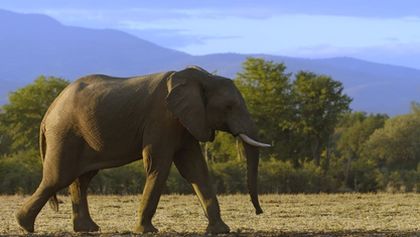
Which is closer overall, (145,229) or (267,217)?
(145,229)

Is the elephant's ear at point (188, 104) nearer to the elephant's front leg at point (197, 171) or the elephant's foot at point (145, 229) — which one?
the elephant's front leg at point (197, 171)

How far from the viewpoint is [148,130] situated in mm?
14273

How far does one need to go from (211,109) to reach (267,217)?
607cm

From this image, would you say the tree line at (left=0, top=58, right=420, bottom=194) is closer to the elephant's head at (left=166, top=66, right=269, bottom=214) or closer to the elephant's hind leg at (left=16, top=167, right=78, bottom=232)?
the elephant's hind leg at (left=16, top=167, right=78, bottom=232)

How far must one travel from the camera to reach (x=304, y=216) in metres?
20.3

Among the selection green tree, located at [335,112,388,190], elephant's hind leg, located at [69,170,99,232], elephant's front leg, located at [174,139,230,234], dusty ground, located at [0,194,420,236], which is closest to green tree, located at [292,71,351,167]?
green tree, located at [335,112,388,190]

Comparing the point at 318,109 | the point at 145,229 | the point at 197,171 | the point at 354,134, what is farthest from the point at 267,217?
the point at 354,134

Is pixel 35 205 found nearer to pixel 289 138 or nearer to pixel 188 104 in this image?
pixel 188 104

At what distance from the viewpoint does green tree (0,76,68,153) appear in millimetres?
45844

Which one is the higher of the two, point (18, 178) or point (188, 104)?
point (188, 104)

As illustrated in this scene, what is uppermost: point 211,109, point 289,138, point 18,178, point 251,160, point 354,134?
point 211,109

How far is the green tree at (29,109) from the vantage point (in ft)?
150

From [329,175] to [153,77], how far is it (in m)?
27.5

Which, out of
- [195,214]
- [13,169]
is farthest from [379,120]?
[195,214]
